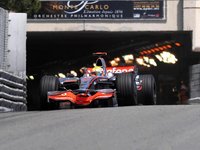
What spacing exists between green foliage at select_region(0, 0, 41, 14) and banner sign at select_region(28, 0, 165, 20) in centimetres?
605

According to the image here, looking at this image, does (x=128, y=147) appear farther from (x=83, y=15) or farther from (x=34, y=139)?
(x=83, y=15)

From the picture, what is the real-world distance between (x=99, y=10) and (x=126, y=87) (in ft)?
40.0

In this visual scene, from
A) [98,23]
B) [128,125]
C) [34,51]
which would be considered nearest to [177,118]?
[128,125]

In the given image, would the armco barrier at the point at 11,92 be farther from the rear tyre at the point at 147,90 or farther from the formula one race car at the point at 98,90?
the rear tyre at the point at 147,90

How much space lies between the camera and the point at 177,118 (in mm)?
10352

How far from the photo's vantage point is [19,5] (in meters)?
19.0

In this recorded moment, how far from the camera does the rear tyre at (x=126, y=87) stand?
14.1 metres

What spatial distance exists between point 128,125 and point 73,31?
16777 mm

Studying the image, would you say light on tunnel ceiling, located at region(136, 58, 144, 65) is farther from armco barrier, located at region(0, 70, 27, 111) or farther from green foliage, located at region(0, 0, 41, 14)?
armco barrier, located at region(0, 70, 27, 111)

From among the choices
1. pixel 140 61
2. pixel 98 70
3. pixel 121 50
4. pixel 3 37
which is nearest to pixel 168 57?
pixel 140 61

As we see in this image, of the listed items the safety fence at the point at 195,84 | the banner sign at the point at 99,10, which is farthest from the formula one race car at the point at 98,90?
the banner sign at the point at 99,10

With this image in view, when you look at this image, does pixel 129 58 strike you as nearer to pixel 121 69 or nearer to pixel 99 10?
pixel 99 10

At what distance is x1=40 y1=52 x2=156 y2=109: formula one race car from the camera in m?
13.8

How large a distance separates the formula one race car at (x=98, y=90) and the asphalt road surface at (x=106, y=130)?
1.80 m
